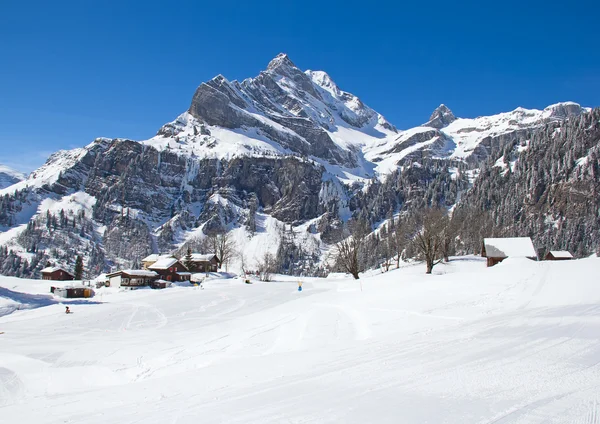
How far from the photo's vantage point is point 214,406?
26.2 feet

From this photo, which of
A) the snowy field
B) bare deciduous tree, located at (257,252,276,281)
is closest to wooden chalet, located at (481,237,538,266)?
the snowy field

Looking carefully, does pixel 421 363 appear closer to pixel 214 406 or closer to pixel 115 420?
pixel 214 406

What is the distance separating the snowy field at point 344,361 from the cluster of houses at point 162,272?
146 feet

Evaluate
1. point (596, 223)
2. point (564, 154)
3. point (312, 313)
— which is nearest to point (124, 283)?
point (312, 313)

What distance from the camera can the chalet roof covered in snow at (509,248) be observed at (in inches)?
2359

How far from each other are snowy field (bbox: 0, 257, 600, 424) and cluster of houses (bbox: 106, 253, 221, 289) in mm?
44579

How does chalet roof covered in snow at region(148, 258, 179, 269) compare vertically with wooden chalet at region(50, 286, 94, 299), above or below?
above

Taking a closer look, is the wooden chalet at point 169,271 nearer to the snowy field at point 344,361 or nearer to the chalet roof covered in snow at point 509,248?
the snowy field at point 344,361

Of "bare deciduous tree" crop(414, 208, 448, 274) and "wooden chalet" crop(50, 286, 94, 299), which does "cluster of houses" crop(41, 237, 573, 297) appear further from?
"bare deciduous tree" crop(414, 208, 448, 274)

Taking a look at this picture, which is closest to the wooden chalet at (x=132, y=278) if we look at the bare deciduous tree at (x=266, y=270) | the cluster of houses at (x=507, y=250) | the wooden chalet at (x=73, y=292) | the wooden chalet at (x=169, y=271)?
the wooden chalet at (x=169, y=271)

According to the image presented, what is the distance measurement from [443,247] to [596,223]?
4342 inches

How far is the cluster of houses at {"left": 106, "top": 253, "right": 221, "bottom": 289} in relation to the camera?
7469 centimetres

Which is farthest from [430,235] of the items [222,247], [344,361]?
[222,247]

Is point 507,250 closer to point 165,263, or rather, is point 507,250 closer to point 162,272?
point 165,263
